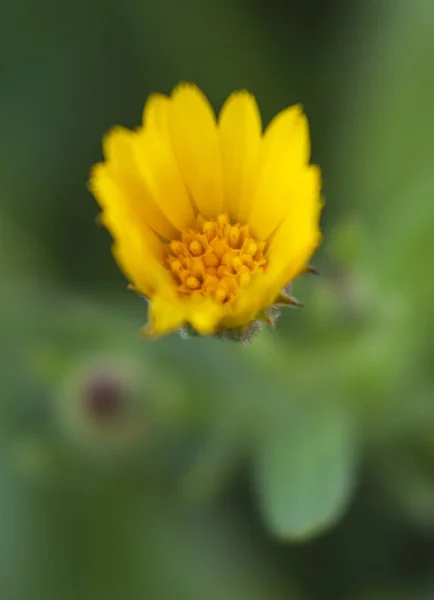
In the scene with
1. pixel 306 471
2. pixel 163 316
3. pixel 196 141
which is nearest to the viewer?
pixel 163 316

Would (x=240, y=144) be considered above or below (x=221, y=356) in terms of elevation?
above

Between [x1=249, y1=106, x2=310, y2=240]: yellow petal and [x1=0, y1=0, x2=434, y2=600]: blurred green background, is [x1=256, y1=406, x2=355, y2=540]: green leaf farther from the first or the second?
[x1=249, y1=106, x2=310, y2=240]: yellow petal

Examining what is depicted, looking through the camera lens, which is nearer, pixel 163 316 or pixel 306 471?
pixel 163 316

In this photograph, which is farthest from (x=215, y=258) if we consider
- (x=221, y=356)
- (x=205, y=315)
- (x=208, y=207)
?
(x=221, y=356)

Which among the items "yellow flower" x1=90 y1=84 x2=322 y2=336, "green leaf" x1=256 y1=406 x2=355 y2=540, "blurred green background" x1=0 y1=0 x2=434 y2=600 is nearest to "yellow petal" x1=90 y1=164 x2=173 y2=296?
"yellow flower" x1=90 y1=84 x2=322 y2=336

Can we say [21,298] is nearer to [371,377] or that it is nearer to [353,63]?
[371,377]

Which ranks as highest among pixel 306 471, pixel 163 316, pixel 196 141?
pixel 196 141

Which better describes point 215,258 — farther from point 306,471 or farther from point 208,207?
point 306,471

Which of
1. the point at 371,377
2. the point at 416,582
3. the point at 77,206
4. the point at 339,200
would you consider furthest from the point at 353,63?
the point at 416,582
